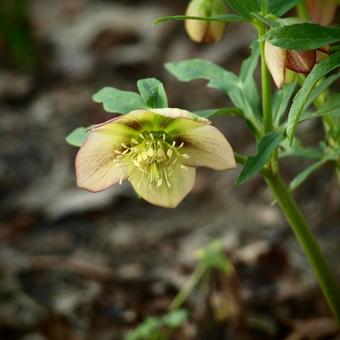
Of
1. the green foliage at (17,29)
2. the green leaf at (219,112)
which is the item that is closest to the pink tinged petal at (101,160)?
the green leaf at (219,112)

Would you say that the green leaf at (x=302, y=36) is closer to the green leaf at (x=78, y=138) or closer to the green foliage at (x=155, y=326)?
the green leaf at (x=78, y=138)

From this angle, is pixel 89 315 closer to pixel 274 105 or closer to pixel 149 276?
pixel 149 276

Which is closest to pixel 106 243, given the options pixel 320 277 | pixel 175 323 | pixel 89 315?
pixel 89 315

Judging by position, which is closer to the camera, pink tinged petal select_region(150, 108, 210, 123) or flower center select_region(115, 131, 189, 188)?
pink tinged petal select_region(150, 108, 210, 123)

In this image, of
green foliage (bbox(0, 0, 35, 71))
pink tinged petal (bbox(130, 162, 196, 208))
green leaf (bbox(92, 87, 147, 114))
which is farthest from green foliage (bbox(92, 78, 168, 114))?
green foliage (bbox(0, 0, 35, 71))

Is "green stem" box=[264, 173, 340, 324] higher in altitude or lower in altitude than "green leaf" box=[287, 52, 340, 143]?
lower

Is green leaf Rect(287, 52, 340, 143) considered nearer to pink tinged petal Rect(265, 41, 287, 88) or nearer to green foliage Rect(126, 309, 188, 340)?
pink tinged petal Rect(265, 41, 287, 88)
